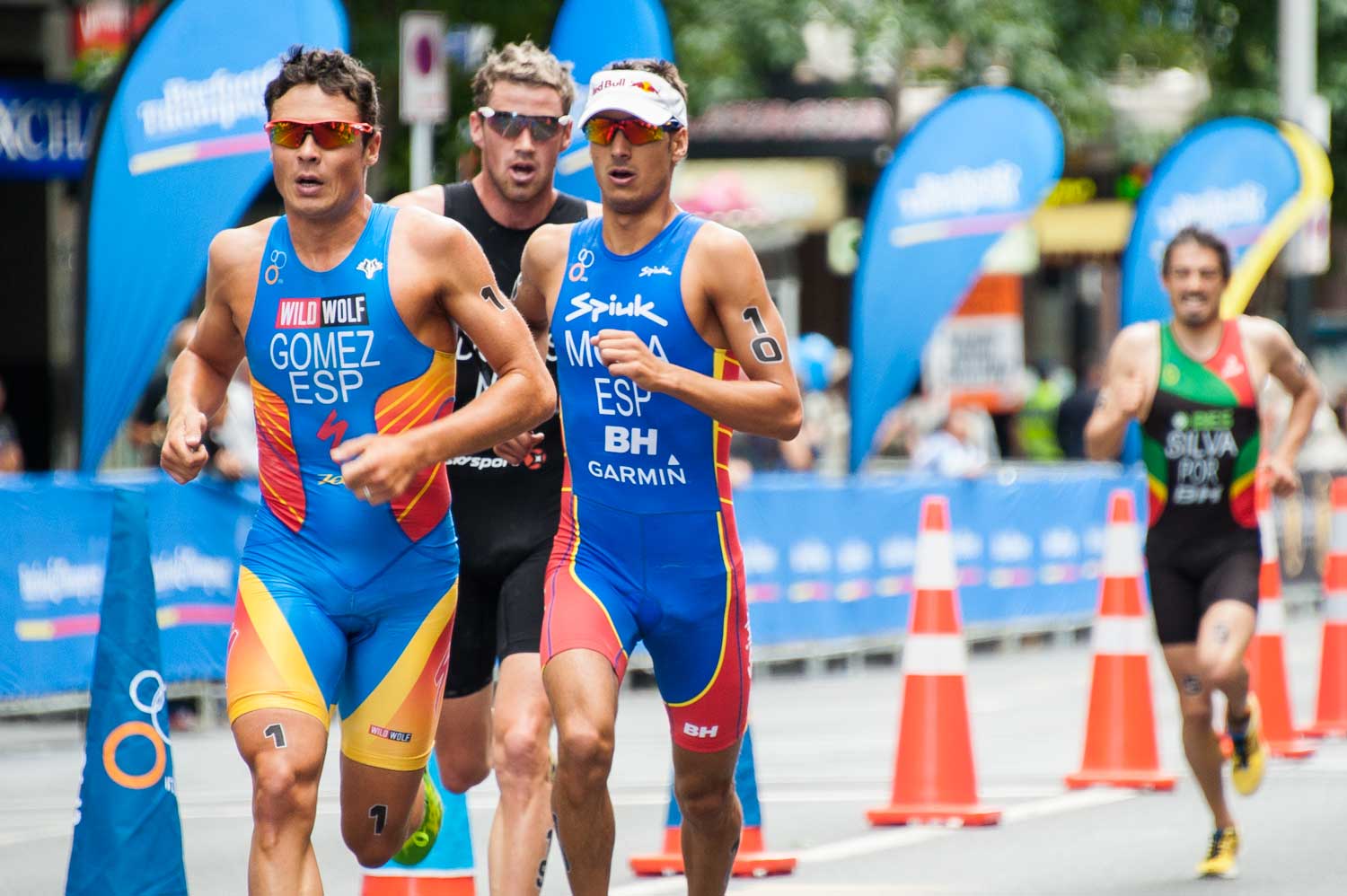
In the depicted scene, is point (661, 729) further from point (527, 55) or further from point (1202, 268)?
point (527, 55)

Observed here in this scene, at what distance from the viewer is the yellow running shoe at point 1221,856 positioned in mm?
8742

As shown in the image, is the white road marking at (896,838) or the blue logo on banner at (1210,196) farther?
the blue logo on banner at (1210,196)

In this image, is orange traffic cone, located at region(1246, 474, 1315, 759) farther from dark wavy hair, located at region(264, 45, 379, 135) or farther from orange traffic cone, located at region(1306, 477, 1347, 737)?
dark wavy hair, located at region(264, 45, 379, 135)

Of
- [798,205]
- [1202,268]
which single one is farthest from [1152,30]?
[1202,268]

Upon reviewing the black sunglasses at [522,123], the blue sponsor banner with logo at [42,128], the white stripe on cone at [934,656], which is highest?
the blue sponsor banner with logo at [42,128]

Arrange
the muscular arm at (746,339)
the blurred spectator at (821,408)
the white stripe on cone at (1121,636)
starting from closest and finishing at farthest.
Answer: the muscular arm at (746,339) → the white stripe on cone at (1121,636) → the blurred spectator at (821,408)

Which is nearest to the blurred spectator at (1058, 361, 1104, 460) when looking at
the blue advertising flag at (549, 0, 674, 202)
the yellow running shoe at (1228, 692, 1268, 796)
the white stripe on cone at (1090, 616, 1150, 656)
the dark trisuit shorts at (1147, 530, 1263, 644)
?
the blue advertising flag at (549, 0, 674, 202)

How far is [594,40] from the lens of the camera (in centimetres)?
1208

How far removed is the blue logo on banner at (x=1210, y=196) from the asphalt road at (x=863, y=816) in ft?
21.3

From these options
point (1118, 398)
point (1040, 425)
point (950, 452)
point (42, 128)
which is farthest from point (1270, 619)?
point (1040, 425)

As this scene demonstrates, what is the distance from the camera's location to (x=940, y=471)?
20.0m

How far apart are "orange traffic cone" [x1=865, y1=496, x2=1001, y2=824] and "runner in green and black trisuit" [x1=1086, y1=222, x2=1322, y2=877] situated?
817 millimetres

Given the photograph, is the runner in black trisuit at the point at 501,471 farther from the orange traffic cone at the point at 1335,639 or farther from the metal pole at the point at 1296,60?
the metal pole at the point at 1296,60

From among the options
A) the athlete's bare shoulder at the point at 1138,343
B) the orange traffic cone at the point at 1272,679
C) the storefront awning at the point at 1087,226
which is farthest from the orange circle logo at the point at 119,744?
the storefront awning at the point at 1087,226
